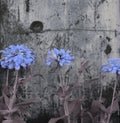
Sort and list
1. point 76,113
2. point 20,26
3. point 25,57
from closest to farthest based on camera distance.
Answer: point 25,57 → point 76,113 → point 20,26

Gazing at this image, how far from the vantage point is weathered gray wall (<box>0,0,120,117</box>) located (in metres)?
3.21

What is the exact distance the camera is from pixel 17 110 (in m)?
2.57

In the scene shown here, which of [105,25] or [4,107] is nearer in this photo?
[4,107]

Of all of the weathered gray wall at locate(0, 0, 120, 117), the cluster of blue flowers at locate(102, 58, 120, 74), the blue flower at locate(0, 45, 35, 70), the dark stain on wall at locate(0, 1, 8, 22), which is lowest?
the cluster of blue flowers at locate(102, 58, 120, 74)

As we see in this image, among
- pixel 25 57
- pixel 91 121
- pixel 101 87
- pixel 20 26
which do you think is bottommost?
pixel 91 121

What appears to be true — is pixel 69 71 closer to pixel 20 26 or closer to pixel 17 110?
pixel 20 26

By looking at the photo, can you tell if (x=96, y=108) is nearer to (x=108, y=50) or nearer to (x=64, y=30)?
(x=108, y=50)

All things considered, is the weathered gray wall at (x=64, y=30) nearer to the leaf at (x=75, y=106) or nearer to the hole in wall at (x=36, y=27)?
the hole in wall at (x=36, y=27)

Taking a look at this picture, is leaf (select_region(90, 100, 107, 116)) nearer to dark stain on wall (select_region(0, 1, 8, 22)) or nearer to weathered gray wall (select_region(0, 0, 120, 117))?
weathered gray wall (select_region(0, 0, 120, 117))

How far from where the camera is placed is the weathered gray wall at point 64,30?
10.5 feet

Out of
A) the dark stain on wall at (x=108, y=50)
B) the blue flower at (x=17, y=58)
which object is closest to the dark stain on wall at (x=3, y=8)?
the blue flower at (x=17, y=58)

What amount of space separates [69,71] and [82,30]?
0.36m

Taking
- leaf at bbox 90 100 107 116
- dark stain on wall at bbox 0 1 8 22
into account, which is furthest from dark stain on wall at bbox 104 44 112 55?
dark stain on wall at bbox 0 1 8 22

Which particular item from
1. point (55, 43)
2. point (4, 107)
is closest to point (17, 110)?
point (4, 107)
